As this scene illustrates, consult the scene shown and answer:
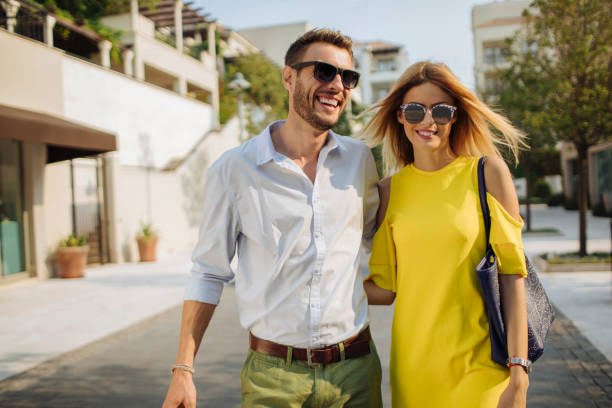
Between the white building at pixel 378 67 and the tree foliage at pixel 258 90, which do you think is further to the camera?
the white building at pixel 378 67

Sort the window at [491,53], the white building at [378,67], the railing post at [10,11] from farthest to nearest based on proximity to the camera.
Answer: the white building at [378,67] → the window at [491,53] → the railing post at [10,11]

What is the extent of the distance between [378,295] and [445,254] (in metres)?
0.42

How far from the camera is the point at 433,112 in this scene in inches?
88.1

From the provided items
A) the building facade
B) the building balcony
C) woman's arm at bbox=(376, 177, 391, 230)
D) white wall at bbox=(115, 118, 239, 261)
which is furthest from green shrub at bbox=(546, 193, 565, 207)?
woman's arm at bbox=(376, 177, 391, 230)

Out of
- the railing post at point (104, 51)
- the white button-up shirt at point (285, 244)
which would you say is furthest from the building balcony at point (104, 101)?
the white button-up shirt at point (285, 244)

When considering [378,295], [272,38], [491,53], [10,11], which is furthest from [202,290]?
[491,53]

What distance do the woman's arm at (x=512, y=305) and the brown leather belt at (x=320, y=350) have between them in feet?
1.70

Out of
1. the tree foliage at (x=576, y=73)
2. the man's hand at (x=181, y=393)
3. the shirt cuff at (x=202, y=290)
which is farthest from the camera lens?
the tree foliage at (x=576, y=73)

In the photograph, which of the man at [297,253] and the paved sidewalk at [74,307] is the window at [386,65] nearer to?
the paved sidewalk at [74,307]

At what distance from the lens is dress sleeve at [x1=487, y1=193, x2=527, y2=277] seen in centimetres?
198

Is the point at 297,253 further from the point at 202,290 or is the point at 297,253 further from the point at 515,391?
the point at 515,391

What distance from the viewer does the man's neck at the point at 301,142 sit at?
2.27 metres

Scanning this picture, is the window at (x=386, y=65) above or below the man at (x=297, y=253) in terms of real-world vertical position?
above

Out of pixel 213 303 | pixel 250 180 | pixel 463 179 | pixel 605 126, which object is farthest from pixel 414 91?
pixel 605 126
